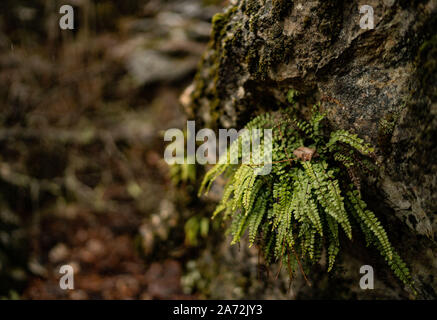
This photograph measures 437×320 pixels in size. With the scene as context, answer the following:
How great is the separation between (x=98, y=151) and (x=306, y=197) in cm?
526

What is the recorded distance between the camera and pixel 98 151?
614 cm

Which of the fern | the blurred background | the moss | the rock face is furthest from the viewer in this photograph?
the blurred background

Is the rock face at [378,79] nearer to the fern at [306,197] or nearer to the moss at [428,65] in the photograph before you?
the moss at [428,65]

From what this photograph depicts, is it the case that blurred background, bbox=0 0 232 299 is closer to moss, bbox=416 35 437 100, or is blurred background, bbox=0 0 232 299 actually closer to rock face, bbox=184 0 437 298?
rock face, bbox=184 0 437 298

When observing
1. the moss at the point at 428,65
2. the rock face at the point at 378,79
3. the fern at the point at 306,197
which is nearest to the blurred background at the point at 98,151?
the fern at the point at 306,197

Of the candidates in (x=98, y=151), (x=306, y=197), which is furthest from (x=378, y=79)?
(x=98, y=151)

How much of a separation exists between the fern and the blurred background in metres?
1.62

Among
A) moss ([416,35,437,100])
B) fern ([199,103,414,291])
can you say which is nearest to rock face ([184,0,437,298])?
moss ([416,35,437,100])

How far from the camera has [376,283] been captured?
2.96m

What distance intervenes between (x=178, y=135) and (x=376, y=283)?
3410mm

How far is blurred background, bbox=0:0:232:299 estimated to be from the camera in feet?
14.0

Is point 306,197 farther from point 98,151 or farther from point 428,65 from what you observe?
point 98,151
